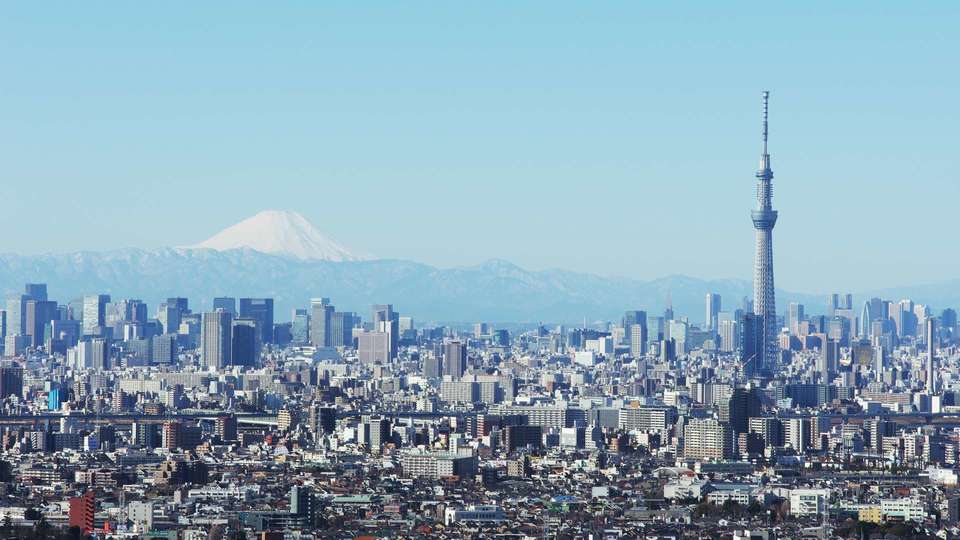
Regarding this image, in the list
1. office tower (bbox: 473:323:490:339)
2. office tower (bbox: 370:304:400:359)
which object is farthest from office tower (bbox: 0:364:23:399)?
office tower (bbox: 473:323:490:339)

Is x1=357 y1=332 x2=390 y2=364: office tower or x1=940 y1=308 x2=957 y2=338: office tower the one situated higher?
x1=940 y1=308 x2=957 y2=338: office tower

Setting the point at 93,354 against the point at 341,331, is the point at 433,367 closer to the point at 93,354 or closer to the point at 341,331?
the point at 93,354

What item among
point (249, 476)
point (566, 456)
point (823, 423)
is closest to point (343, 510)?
point (249, 476)

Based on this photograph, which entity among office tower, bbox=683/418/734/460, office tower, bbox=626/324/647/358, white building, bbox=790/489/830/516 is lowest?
white building, bbox=790/489/830/516

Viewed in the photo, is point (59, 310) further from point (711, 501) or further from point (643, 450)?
point (711, 501)

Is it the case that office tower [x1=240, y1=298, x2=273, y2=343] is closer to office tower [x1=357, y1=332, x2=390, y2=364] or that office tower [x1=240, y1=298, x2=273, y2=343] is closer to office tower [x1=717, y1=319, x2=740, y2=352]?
office tower [x1=357, y1=332, x2=390, y2=364]

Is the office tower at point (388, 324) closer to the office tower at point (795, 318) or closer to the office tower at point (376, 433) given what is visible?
the office tower at point (795, 318)

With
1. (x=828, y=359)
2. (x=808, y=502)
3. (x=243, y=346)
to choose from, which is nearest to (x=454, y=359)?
(x=243, y=346)
